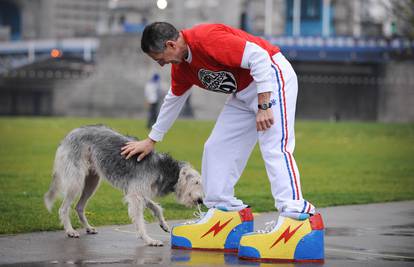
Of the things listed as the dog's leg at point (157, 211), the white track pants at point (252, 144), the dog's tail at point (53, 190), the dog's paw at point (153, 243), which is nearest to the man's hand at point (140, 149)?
the dog's leg at point (157, 211)

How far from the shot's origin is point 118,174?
369 inches

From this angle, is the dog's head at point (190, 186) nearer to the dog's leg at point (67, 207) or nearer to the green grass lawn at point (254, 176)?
the dog's leg at point (67, 207)

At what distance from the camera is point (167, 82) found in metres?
67.9

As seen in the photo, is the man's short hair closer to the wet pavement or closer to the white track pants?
the white track pants

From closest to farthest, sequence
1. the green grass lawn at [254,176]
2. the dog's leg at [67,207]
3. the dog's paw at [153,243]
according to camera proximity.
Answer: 1. the dog's paw at [153,243]
2. the dog's leg at [67,207]
3. the green grass lawn at [254,176]

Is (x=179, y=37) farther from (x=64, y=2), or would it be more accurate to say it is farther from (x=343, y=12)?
(x=64, y=2)

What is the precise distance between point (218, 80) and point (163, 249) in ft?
5.19

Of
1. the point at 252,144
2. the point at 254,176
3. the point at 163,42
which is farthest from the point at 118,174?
the point at 254,176

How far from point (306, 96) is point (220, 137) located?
64059 millimetres

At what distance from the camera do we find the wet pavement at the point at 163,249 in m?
7.98

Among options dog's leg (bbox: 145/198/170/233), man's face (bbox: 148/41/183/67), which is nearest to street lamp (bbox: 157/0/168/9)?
dog's leg (bbox: 145/198/170/233)

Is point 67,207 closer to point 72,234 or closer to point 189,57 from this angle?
point 72,234

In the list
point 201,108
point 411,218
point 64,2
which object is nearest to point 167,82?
point 201,108

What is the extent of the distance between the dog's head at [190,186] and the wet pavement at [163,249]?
0.46 m
